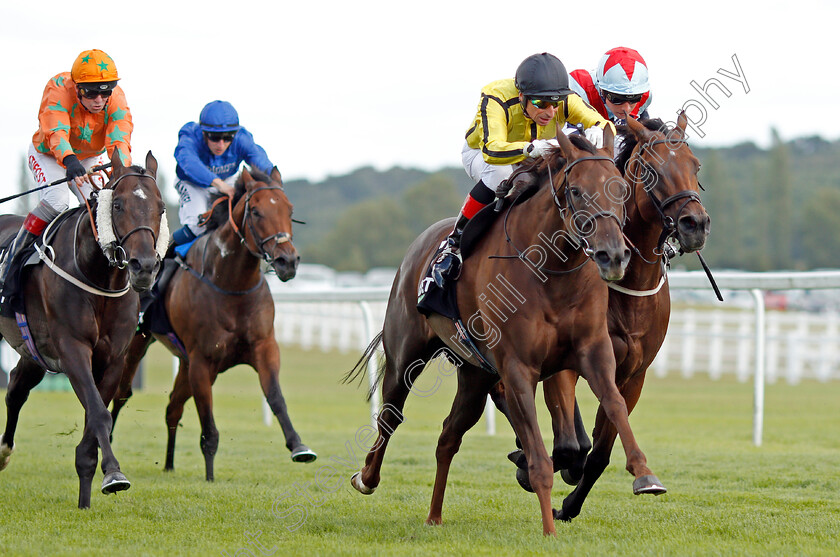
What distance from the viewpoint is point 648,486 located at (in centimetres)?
413

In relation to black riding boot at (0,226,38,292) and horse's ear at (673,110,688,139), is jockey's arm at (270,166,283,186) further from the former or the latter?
horse's ear at (673,110,688,139)

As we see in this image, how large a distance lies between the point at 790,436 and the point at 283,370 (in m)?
12.8

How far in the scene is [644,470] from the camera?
167 inches

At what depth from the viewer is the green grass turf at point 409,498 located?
455 centimetres

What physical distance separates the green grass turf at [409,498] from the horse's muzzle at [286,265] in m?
1.13

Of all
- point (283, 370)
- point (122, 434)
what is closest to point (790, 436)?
point (122, 434)

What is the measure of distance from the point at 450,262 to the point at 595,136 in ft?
3.43

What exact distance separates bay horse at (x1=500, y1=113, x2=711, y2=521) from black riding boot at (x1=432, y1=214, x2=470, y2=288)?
0.78 meters

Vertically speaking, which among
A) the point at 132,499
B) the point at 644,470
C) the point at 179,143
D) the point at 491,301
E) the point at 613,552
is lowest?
the point at 132,499

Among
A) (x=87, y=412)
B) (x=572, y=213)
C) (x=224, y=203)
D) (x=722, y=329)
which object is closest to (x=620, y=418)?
(x=572, y=213)

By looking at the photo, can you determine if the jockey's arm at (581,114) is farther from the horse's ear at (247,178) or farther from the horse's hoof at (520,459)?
the horse's ear at (247,178)

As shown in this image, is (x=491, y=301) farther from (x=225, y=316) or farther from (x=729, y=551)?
(x=225, y=316)

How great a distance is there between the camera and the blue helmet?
7691 millimetres

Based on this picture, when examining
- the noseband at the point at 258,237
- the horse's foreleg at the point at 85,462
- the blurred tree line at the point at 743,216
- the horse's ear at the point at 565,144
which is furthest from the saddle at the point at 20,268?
the blurred tree line at the point at 743,216
